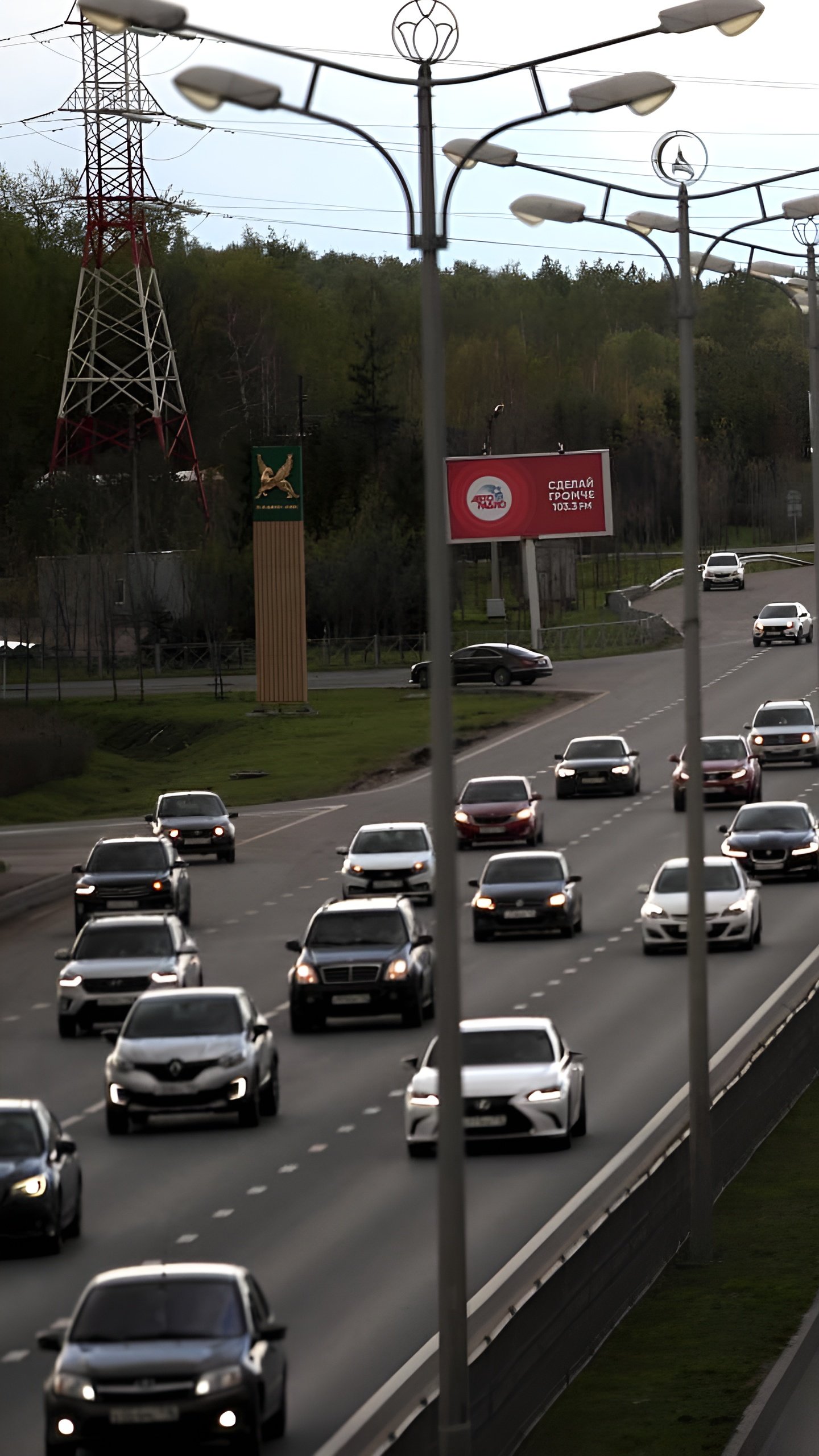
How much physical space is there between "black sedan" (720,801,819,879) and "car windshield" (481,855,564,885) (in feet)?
16.1

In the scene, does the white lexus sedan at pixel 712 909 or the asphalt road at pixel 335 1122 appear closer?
the asphalt road at pixel 335 1122

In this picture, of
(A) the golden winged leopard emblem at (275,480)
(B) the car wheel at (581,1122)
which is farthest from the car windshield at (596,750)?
(B) the car wheel at (581,1122)

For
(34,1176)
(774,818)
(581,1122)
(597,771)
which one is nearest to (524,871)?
(774,818)

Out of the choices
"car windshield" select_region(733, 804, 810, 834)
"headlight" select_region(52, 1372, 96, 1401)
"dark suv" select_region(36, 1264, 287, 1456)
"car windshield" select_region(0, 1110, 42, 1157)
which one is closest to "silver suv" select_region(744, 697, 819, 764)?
"car windshield" select_region(733, 804, 810, 834)

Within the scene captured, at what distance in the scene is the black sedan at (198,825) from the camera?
164 ft

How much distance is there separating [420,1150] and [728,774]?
28.9 m

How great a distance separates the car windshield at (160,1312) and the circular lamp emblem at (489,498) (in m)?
73.1

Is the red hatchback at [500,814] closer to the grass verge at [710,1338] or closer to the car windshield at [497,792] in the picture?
the car windshield at [497,792]

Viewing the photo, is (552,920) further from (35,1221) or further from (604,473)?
(604,473)

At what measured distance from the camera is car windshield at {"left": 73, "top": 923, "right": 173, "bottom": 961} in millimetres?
32250

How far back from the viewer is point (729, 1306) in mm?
19000

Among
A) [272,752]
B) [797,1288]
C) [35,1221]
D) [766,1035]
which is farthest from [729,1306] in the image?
[272,752]

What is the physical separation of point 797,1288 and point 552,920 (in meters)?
19.1

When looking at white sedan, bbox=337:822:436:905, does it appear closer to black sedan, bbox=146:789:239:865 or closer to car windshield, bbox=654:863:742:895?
car windshield, bbox=654:863:742:895
